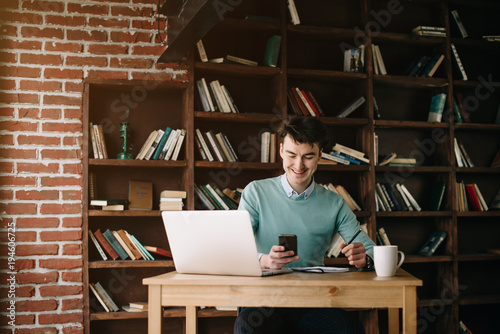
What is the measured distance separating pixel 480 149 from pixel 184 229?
10.4 feet

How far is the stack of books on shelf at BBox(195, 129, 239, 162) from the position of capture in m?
3.29

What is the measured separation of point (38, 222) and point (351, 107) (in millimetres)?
2264

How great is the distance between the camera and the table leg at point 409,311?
4.92ft

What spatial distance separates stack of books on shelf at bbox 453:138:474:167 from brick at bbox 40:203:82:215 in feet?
9.05

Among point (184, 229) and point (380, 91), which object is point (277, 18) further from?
point (184, 229)

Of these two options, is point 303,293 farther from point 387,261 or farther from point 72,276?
point 72,276

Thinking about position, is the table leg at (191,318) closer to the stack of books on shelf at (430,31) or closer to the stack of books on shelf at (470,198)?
the stack of books on shelf at (470,198)

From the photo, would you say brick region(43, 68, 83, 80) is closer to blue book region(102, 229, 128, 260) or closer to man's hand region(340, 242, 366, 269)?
blue book region(102, 229, 128, 260)

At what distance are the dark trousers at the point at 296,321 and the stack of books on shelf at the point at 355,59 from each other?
2.15 m

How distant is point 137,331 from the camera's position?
3289 mm

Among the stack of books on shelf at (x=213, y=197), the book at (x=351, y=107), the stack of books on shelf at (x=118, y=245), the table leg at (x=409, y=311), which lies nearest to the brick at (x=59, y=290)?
the stack of books on shelf at (x=118, y=245)

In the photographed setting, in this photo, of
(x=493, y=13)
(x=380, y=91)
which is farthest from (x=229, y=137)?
(x=493, y=13)

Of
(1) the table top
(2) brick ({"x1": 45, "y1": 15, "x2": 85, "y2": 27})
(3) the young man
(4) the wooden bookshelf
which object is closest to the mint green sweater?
(3) the young man

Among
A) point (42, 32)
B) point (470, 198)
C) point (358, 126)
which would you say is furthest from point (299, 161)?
point (470, 198)
